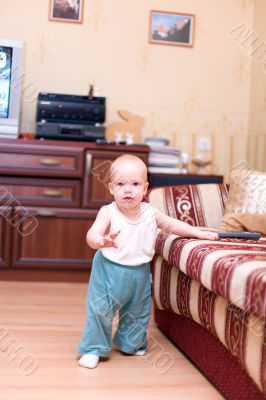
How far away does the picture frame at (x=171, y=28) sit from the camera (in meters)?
4.00

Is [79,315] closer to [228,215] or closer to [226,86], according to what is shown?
[228,215]

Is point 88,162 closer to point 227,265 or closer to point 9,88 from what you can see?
point 9,88

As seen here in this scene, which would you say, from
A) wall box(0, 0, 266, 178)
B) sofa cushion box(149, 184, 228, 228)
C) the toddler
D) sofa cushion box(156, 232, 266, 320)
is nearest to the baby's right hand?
the toddler

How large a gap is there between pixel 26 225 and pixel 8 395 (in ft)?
5.98

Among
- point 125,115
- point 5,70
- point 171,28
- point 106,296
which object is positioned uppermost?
point 171,28

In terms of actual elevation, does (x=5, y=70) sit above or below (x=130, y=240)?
above

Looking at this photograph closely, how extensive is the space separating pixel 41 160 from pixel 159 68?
1.23m

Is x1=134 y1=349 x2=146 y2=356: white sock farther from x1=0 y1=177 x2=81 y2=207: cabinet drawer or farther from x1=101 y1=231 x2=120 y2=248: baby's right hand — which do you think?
x1=0 y1=177 x2=81 y2=207: cabinet drawer

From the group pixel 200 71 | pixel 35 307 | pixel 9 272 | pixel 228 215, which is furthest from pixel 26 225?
pixel 200 71

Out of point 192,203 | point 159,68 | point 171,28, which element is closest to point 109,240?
point 192,203

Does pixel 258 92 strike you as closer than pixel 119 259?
No

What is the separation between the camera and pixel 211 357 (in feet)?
5.90

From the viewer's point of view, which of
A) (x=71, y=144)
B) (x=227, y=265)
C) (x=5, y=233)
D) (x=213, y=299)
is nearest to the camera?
(x=227, y=265)

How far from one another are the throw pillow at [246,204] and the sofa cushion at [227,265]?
0.29 m
